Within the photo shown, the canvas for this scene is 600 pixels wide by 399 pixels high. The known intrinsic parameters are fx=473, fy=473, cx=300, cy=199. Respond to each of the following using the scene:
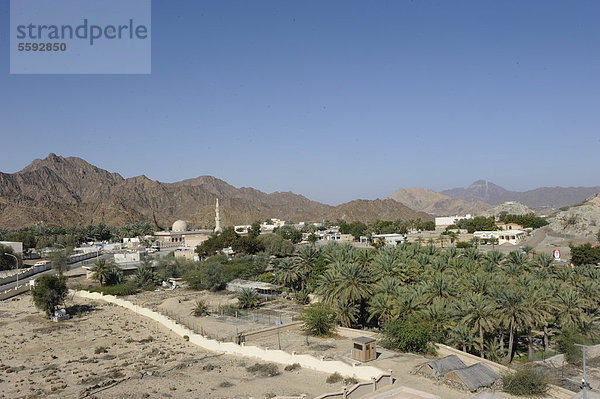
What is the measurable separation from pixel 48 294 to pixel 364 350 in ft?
91.3

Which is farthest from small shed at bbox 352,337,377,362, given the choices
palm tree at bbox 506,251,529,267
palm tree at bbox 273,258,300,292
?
palm tree at bbox 273,258,300,292

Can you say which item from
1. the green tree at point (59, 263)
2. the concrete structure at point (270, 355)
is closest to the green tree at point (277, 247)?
the green tree at point (59, 263)

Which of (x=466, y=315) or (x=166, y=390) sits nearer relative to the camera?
(x=166, y=390)

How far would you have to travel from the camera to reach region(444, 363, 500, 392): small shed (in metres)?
19.7

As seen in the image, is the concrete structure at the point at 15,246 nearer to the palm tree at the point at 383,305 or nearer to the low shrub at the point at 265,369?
the low shrub at the point at 265,369

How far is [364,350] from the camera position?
23.8 m

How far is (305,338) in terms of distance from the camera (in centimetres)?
2988

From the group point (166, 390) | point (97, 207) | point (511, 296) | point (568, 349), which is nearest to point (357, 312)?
point (511, 296)

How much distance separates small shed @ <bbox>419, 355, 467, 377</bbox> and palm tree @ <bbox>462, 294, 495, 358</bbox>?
451 centimetres

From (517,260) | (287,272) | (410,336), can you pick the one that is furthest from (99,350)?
(517,260)

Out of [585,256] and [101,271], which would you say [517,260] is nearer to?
[585,256]

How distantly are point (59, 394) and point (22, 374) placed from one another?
16.9ft

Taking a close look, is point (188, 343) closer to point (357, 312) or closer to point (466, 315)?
point (357, 312)

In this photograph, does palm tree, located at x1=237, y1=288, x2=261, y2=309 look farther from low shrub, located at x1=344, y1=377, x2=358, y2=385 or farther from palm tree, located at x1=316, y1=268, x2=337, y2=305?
low shrub, located at x1=344, y1=377, x2=358, y2=385
